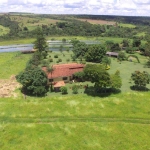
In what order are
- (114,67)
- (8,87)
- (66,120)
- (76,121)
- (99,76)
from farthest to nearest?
(114,67)
(8,87)
(99,76)
(66,120)
(76,121)

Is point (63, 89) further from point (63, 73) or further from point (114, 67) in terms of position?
point (114, 67)

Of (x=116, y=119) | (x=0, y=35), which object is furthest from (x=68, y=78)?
(x=0, y=35)

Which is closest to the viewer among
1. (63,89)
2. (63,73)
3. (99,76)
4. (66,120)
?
(66,120)

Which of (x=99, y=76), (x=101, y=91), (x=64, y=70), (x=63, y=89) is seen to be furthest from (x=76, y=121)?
(x=64, y=70)

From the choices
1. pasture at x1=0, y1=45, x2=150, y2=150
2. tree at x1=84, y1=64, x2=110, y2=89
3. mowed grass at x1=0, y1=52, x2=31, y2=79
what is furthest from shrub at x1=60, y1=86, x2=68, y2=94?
mowed grass at x1=0, y1=52, x2=31, y2=79

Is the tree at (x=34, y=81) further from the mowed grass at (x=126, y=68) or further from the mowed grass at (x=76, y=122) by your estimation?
the mowed grass at (x=126, y=68)

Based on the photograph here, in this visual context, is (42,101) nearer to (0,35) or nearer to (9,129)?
(9,129)

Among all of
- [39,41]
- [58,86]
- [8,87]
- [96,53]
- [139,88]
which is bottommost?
[8,87]

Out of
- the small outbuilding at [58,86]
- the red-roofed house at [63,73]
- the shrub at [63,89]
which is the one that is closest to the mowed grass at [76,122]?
the shrub at [63,89]
